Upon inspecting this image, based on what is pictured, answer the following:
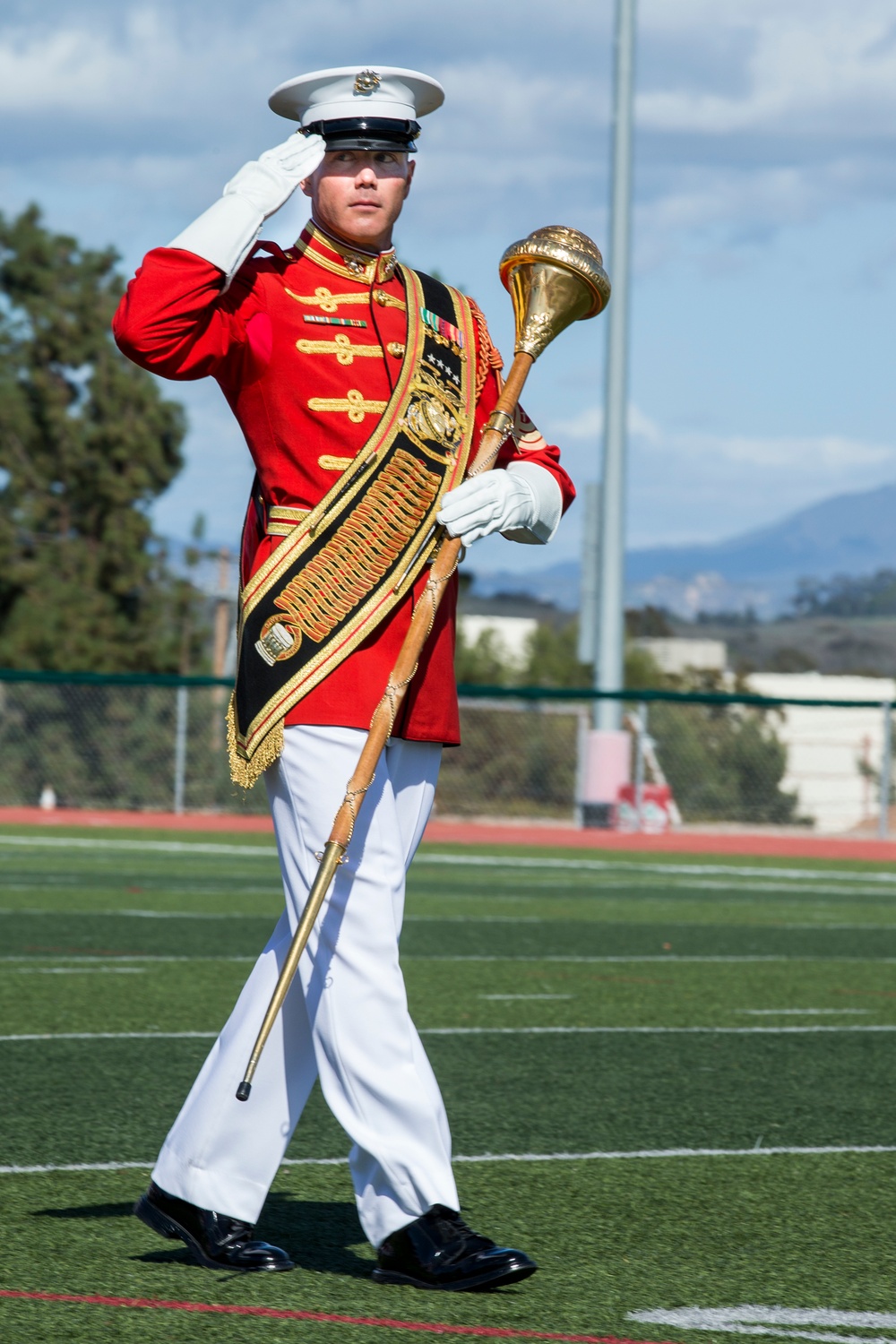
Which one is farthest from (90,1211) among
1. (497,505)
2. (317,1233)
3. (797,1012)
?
(797,1012)

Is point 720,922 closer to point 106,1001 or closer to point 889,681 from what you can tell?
point 106,1001

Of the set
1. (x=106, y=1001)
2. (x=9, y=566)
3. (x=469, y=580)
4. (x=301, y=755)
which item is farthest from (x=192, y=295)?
(x=469, y=580)

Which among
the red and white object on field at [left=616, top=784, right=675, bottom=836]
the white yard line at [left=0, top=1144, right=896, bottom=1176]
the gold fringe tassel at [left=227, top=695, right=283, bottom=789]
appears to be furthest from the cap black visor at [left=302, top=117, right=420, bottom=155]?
the red and white object on field at [left=616, top=784, right=675, bottom=836]

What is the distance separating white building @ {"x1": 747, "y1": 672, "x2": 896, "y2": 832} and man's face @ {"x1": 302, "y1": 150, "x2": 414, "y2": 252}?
1686 centimetres

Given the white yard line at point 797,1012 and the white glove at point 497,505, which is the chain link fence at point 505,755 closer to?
the white yard line at point 797,1012

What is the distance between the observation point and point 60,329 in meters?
29.5

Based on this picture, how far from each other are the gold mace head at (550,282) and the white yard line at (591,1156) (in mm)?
1973

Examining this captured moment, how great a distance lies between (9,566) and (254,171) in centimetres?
2592

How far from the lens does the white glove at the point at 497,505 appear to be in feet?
12.3

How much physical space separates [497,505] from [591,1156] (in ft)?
6.09

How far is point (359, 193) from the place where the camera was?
12.4 ft

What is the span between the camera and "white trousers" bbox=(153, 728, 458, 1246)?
3574 mm

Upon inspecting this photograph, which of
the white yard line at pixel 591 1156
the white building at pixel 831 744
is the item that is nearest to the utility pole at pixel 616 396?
the white building at pixel 831 744

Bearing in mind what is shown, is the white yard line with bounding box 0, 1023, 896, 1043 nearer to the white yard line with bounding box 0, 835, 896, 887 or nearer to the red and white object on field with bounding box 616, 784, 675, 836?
the white yard line with bounding box 0, 835, 896, 887
